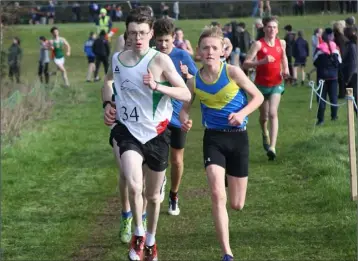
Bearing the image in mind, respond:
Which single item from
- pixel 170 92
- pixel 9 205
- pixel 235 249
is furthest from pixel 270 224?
pixel 9 205

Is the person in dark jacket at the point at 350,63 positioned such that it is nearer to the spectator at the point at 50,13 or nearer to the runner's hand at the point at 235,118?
the runner's hand at the point at 235,118

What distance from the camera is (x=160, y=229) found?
31.1ft

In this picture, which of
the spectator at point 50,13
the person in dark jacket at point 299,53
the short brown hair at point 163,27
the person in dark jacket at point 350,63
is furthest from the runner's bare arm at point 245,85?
the spectator at point 50,13

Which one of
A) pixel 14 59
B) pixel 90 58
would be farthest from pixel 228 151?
pixel 90 58

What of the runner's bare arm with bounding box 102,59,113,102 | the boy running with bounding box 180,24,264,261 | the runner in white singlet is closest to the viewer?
the runner in white singlet

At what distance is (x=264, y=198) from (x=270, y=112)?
9.07 ft

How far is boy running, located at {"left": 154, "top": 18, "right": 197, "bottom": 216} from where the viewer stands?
900 centimetres

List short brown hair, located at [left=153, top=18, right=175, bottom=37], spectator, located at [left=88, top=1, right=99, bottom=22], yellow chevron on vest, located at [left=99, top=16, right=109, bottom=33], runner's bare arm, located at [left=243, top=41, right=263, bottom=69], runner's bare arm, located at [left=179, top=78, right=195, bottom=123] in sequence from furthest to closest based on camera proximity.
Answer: spectator, located at [left=88, top=1, right=99, bottom=22] < yellow chevron on vest, located at [left=99, top=16, right=109, bottom=33] < runner's bare arm, located at [left=243, top=41, right=263, bottom=69] < short brown hair, located at [left=153, top=18, right=175, bottom=37] < runner's bare arm, located at [left=179, top=78, right=195, bottom=123]

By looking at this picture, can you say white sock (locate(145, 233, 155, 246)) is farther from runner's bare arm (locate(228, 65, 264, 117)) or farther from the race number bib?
runner's bare arm (locate(228, 65, 264, 117))

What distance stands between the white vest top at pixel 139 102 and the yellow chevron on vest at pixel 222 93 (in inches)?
15.9

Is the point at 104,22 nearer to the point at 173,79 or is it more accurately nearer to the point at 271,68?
the point at 271,68

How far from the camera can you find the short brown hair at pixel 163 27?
8.90m

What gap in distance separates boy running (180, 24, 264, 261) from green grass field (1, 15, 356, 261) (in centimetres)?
90

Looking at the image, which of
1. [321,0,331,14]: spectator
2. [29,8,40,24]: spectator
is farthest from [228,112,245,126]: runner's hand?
[29,8,40,24]: spectator
